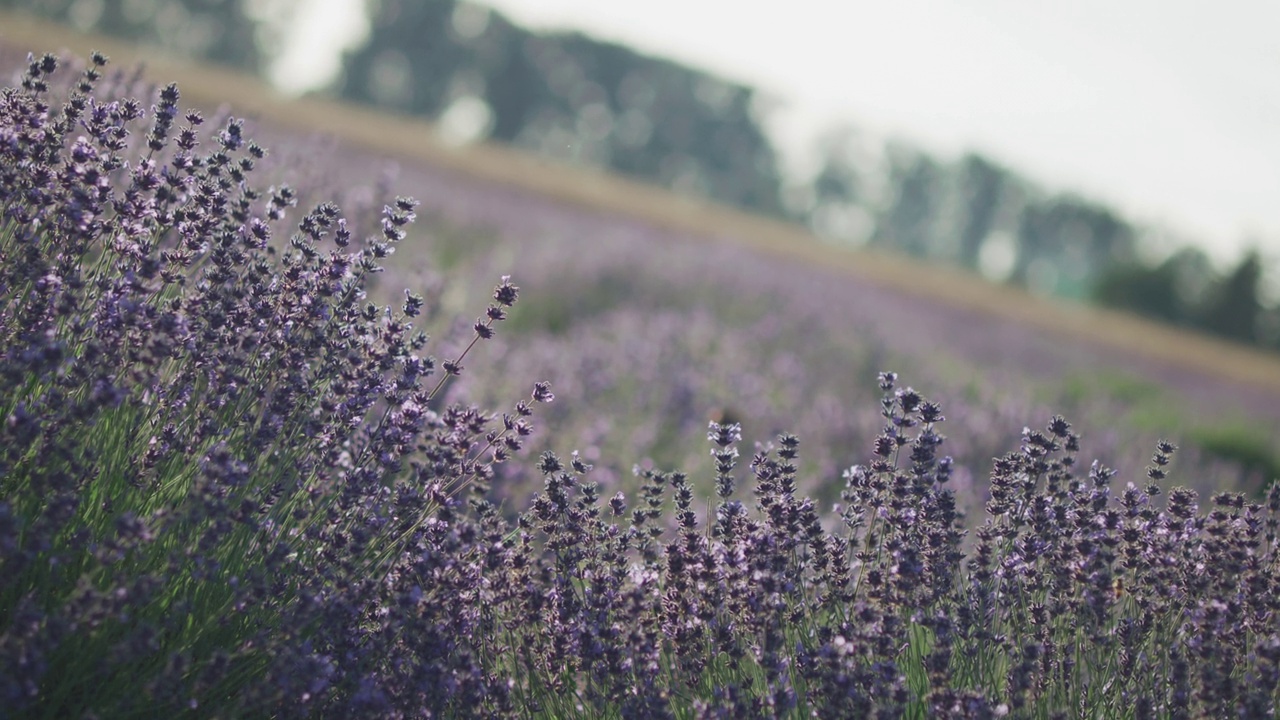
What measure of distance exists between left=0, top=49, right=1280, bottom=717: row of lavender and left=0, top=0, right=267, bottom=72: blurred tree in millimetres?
57759

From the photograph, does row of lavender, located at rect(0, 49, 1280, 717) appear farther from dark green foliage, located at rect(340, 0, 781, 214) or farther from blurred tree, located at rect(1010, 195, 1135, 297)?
blurred tree, located at rect(1010, 195, 1135, 297)

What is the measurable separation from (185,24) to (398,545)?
61862 millimetres

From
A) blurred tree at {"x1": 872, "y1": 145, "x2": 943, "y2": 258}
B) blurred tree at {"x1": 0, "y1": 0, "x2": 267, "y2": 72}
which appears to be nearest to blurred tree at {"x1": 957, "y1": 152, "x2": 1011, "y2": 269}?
blurred tree at {"x1": 872, "y1": 145, "x2": 943, "y2": 258}

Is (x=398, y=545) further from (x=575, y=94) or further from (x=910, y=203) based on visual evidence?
(x=910, y=203)

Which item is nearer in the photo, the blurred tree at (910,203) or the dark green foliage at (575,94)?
the dark green foliage at (575,94)

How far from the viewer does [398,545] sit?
8.44 ft

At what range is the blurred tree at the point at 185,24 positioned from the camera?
54.4 metres

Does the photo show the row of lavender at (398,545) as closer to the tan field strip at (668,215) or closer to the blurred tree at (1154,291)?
the tan field strip at (668,215)

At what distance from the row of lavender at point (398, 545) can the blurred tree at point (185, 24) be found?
5776 cm

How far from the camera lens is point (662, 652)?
8.89ft

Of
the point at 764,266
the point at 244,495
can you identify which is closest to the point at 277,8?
the point at 764,266

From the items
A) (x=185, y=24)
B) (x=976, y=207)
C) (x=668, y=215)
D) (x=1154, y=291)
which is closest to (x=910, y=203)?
(x=976, y=207)

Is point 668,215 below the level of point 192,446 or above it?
above

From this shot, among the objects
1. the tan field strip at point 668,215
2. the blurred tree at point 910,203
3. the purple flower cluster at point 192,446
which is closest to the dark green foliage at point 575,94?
the blurred tree at point 910,203
